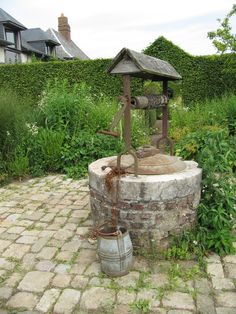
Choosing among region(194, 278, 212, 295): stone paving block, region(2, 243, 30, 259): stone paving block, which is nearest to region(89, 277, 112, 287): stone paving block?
region(194, 278, 212, 295): stone paving block

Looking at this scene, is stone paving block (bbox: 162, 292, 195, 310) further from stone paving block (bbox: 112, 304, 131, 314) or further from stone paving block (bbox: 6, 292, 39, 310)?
stone paving block (bbox: 6, 292, 39, 310)

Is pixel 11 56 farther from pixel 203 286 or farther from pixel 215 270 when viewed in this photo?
pixel 203 286

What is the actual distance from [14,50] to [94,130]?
16137mm

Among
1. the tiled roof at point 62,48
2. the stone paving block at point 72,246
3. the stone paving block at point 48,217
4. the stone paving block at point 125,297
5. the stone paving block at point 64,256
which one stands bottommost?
the stone paving block at point 48,217

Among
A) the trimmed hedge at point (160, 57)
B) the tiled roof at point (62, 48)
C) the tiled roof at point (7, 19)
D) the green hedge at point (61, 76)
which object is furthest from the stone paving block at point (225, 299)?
the tiled roof at point (62, 48)

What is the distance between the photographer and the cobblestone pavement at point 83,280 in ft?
8.30

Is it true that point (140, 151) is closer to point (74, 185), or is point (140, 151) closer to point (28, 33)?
point (74, 185)

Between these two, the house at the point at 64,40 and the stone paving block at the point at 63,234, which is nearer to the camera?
the stone paving block at the point at 63,234

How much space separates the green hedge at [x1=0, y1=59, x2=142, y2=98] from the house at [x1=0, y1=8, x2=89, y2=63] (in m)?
4.04

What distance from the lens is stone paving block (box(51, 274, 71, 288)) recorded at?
110 inches

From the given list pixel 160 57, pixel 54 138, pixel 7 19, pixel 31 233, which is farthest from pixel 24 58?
pixel 31 233

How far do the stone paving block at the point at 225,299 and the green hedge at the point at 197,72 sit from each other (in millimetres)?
9196

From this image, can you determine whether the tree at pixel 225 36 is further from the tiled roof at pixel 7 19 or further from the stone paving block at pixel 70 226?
the tiled roof at pixel 7 19

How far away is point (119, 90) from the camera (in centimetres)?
1191
